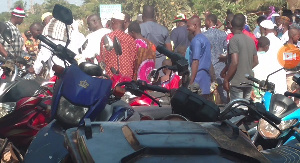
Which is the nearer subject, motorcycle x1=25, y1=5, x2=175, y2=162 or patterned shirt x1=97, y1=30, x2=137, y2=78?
motorcycle x1=25, y1=5, x2=175, y2=162

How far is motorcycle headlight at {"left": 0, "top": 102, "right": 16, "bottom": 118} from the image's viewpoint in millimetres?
4582

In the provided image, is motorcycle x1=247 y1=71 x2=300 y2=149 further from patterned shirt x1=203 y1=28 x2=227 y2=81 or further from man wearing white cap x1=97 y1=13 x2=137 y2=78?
patterned shirt x1=203 y1=28 x2=227 y2=81

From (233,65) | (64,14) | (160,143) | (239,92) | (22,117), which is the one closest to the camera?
(160,143)

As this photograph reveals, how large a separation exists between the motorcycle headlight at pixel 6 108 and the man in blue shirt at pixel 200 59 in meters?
3.90

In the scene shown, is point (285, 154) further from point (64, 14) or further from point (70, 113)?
point (64, 14)

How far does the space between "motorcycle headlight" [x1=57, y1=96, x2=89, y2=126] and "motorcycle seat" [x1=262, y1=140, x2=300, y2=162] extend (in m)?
1.25

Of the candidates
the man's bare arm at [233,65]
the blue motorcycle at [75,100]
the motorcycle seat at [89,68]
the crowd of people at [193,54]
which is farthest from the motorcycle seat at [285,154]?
the man's bare arm at [233,65]

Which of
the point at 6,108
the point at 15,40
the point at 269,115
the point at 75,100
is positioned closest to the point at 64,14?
the point at 75,100

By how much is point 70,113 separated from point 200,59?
498 centimetres

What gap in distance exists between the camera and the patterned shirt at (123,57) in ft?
23.5

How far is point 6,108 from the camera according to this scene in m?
4.61

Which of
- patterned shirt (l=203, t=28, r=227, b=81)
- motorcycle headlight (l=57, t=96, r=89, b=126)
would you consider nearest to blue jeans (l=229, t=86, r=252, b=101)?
patterned shirt (l=203, t=28, r=227, b=81)

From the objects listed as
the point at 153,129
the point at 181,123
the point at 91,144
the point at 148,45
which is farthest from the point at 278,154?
the point at 148,45

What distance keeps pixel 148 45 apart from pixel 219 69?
1.83m
